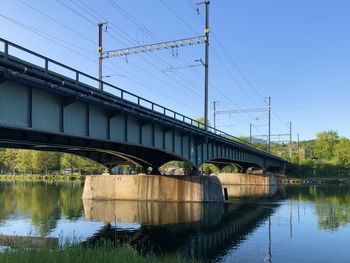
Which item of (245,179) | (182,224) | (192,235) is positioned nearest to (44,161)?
(245,179)

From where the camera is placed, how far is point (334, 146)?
6565 inches

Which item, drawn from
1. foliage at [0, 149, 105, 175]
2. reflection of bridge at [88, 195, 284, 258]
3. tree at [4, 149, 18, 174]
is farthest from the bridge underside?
tree at [4, 149, 18, 174]

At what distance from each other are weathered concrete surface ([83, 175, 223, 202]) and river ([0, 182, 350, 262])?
1.75 meters

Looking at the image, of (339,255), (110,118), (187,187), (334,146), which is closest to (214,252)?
(339,255)

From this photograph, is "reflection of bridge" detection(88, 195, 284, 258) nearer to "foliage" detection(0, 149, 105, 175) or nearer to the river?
the river

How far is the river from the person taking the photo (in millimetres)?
26406

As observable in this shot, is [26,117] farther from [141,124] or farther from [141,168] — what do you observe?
[141,168]

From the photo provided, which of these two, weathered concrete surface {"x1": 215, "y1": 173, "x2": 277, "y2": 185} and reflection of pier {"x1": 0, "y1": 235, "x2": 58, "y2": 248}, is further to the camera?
weathered concrete surface {"x1": 215, "y1": 173, "x2": 277, "y2": 185}

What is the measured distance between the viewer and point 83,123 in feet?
92.0

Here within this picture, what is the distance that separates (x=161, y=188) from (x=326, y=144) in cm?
13193

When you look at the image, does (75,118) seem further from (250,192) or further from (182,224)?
(250,192)

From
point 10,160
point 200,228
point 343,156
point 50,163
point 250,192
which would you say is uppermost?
point 343,156

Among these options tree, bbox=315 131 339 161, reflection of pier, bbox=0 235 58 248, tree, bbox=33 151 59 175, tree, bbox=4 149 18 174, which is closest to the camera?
reflection of pier, bbox=0 235 58 248

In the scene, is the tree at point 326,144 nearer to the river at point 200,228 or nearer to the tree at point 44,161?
the tree at point 44,161
